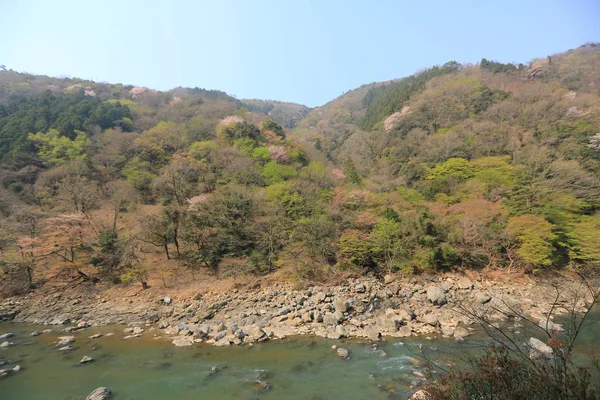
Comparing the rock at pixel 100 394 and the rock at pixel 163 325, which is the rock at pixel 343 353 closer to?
the rock at pixel 100 394

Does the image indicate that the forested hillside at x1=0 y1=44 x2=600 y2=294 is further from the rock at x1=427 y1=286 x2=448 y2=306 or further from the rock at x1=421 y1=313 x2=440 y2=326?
the rock at x1=421 y1=313 x2=440 y2=326

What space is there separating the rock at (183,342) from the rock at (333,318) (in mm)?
6235

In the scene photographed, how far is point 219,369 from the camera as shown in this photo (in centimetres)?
991

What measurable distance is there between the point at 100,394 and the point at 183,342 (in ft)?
12.2

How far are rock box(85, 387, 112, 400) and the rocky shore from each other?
3506 millimetres

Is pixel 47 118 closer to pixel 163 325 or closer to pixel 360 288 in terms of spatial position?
pixel 163 325

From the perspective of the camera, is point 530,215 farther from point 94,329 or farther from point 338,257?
point 94,329

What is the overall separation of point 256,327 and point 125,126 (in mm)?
38652

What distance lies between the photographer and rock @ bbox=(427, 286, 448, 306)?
1462 cm

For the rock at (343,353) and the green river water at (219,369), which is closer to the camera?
the green river water at (219,369)

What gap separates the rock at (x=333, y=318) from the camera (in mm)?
13293

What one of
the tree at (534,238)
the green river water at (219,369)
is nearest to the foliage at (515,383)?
the green river water at (219,369)

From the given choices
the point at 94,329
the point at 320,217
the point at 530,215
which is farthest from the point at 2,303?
the point at 530,215

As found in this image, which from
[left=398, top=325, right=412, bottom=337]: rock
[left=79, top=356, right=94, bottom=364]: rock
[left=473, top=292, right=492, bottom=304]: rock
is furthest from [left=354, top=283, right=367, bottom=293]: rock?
[left=79, top=356, right=94, bottom=364]: rock
